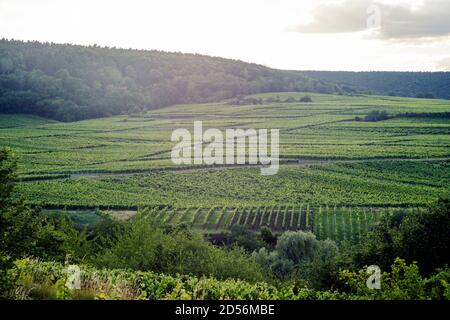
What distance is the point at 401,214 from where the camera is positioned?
4684 centimetres

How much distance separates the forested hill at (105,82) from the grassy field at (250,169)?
24.9 metres

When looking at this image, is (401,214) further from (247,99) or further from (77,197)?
(247,99)

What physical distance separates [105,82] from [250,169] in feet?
354

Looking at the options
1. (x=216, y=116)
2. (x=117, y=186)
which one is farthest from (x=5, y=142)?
(x=216, y=116)

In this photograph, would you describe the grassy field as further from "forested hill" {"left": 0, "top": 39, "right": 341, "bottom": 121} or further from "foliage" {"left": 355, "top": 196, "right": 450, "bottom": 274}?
"foliage" {"left": 355, "top": 196, "right": 450, "bottom": 274}

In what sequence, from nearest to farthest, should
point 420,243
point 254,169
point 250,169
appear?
point 420,243
point 250,169
point 254,169

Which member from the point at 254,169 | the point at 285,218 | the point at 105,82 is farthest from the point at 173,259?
the point at 105,82

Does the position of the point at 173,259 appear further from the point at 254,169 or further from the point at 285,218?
the point at 254,169

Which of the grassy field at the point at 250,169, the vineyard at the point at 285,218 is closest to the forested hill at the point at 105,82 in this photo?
the grassy field at the point at 250,169

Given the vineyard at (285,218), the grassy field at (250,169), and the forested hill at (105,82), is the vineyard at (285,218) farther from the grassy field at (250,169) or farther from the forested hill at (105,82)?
the forested hill at (105,82)

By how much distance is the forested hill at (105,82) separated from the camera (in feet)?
490

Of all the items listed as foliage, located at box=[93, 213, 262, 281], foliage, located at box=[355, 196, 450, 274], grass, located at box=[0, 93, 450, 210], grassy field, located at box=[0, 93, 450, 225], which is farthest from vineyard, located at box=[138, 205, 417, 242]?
foliage, located at box=[355, 196, 450, 274]

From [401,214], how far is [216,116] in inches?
3651

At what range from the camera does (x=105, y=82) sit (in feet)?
566
